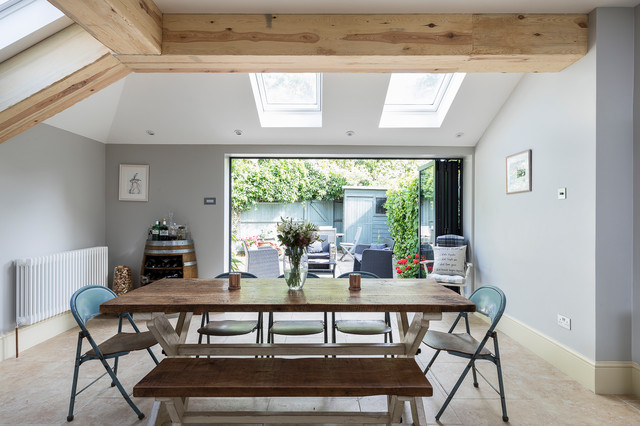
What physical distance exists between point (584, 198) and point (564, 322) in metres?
1.07

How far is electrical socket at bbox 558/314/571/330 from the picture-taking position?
3.17 metres

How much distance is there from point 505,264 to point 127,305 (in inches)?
151

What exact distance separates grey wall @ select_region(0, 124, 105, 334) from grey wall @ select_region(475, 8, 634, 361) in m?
4.94

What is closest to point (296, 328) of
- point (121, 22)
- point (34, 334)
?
point (121, 22)

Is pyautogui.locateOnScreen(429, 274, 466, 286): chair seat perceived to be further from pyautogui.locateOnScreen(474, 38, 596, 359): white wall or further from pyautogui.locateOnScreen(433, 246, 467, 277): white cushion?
pyautogui.locateOnScreen(474, 38, 596, 359): white wall

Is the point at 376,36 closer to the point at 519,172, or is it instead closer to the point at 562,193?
the point at 562,193

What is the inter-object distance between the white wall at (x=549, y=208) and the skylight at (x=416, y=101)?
675 millimetres

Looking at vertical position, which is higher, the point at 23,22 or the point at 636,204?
the point at 23,22

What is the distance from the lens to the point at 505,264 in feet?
14.2

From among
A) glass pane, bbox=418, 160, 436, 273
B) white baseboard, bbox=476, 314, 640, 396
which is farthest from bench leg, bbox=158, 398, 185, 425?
glass pane, bbox=418, 160, 436, 273

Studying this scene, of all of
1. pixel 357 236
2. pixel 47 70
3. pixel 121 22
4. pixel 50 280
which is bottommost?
pixel 50 280

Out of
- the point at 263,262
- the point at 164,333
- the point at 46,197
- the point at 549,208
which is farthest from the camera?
the point at 263,262

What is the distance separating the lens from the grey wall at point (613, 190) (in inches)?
111

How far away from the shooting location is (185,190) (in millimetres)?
5191
